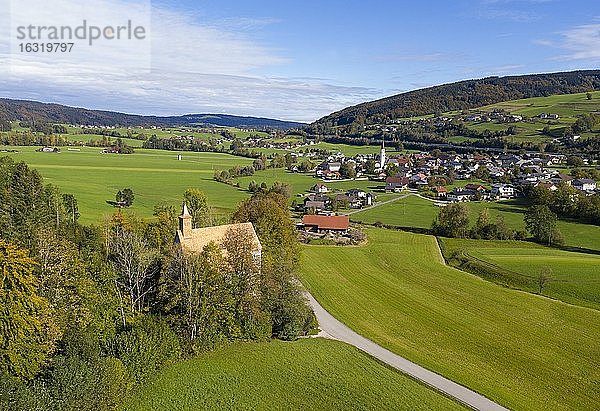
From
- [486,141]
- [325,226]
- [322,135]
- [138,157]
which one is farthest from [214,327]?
[322,135]

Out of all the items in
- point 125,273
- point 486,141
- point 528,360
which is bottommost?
point 528,360

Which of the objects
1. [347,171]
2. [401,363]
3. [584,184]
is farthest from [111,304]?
[347,171]

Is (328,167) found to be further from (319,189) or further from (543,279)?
(543,279)

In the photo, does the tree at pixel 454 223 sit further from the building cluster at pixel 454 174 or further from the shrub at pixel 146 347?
the shrub at pixel 146 347

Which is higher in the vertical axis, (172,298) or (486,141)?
(486,141)

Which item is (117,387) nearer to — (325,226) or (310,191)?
(325,226)

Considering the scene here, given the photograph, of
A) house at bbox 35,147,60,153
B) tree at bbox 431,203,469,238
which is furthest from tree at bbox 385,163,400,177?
house at bbox 35,147,60,153
